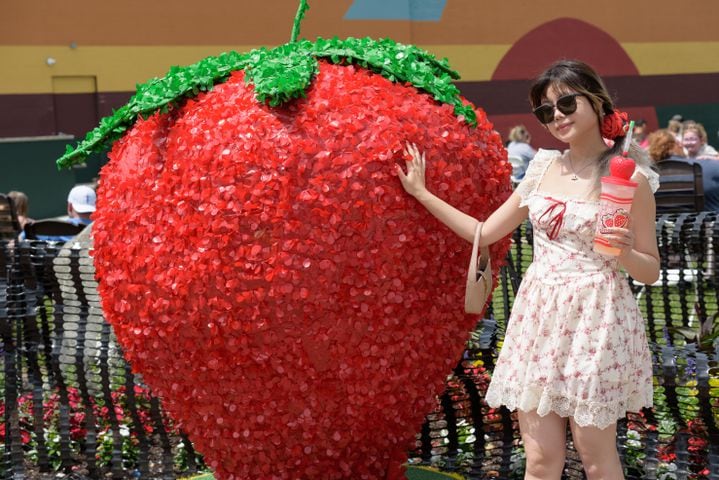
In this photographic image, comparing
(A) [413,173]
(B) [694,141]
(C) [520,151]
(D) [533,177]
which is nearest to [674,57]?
(C) [520,151]

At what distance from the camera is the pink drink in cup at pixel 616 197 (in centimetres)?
276

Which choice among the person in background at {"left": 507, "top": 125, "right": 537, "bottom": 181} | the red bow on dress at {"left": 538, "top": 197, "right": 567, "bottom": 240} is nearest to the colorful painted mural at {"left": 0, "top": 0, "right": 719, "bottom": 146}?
the person in background at {"left": 507, "top": 125, "right": 537, "bottom": 181}

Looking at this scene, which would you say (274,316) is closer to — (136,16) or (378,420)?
(378,420)

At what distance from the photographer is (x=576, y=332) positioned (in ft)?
9.77

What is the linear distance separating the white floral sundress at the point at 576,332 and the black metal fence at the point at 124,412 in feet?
2.34

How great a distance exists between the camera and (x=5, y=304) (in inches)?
179

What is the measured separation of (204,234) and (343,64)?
783 millimetres

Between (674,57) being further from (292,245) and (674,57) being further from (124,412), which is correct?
(292,245)

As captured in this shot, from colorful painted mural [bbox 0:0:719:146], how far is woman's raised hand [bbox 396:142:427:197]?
49.8 feet

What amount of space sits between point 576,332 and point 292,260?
0.90 meters

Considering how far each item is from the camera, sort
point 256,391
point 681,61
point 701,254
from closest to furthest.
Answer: point 256,391 < point 701,254 < point 681,61

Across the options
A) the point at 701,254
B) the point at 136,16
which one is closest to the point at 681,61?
the point at 136,16

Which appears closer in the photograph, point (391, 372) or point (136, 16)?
point (391, 372)

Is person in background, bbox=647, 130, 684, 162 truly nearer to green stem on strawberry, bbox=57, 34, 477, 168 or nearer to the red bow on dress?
green stem on strawberry, bbox=57, 34, 477, 168
